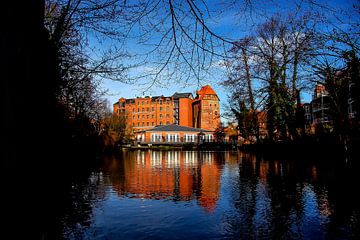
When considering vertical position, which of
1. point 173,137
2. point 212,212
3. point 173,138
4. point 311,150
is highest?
point 173,137

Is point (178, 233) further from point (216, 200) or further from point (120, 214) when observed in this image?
point (216, 200)

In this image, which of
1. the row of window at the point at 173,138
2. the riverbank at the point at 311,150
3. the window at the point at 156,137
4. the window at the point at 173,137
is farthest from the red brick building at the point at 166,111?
the riverbank at the point at 311,150

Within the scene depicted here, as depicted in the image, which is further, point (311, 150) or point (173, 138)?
point (173, 138)

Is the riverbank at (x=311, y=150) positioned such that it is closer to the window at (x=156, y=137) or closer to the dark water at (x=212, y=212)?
the dark water at (x=212, y=212)

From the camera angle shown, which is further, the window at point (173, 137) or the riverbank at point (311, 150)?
the window at point (173, 137)

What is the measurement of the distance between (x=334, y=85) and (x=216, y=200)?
11450 mm

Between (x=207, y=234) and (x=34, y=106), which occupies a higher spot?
(x=34, y=106)

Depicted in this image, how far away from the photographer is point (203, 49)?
445 centimetres

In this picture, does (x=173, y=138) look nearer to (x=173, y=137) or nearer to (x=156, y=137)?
(x=173, y=137)

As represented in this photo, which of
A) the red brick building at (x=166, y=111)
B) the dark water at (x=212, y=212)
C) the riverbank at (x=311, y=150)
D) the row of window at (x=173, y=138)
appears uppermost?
the red brick building at (x=166, y=111)

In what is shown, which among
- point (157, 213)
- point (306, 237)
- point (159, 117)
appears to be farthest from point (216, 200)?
point (159, 117)

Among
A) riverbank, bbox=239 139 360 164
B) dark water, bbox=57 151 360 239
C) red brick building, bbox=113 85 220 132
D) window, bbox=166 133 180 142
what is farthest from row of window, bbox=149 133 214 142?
dark water, bbox=57 151 360 239

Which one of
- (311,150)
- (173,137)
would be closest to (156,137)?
(173,137)

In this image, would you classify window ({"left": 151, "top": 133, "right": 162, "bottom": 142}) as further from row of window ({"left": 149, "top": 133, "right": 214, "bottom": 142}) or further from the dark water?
the dark water
